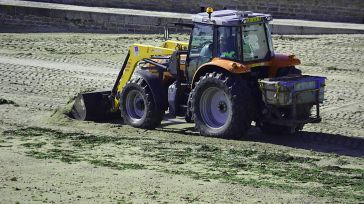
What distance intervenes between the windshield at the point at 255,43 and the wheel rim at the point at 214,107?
0.73 meters

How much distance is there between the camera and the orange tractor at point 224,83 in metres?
15.1

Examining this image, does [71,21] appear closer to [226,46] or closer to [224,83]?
[226,46]

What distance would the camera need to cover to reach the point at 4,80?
71.4ft

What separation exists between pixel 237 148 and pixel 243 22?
2.05 meters

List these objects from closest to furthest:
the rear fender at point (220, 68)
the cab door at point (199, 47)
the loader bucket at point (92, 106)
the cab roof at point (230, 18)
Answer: the rear fender at point (220, 68) → the cab roof at point (230, 18) → the cab door at point (199, 47) → the loader bucket at point (92, 106)

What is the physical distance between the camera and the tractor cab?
15.4 m

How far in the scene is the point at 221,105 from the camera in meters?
15.6

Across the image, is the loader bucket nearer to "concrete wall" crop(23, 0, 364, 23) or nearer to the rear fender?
the rear fender

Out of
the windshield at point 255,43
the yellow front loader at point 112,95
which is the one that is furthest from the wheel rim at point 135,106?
the windshield at point 255,43

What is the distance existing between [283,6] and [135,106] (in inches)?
538

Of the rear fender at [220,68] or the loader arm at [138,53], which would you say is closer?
the rear fender at [220,68]

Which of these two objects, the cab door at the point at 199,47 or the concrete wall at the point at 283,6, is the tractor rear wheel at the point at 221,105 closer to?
the cab door at the point at 199,47

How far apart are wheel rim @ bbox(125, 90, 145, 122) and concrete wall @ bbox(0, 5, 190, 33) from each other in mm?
11998

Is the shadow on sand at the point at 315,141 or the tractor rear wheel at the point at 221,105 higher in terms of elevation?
the tractor rear wheel at the point at 221,105
